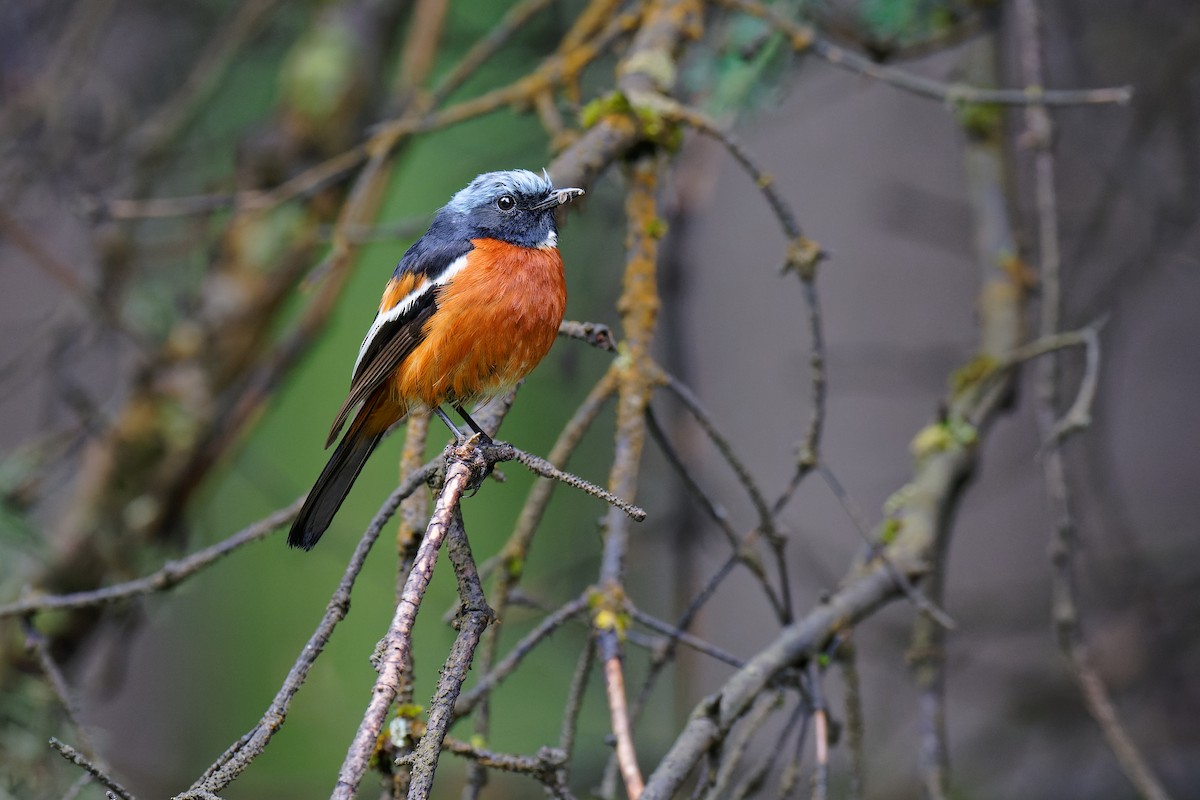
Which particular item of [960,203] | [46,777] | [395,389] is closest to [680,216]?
[960,203]

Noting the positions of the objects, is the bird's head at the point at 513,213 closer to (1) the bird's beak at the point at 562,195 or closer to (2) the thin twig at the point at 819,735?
(1) the bird's beak at the point at 562,195

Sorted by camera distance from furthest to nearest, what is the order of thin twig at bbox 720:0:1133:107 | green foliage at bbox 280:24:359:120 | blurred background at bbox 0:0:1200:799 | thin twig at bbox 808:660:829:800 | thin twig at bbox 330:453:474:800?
green foliage at bbox 280:24:359:120 < blurred background at bbox 0:0:1200:799 < thin twig at bbox 720:0:1133:107 < thin twig at bbox 808:660:829:800 < thin twig at bbox 330:453:474:800

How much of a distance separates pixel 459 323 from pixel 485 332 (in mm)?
79

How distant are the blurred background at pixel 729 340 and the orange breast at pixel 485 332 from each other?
855mm

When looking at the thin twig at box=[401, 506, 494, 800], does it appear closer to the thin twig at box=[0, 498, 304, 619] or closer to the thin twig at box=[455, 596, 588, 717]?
the thin twig at box=[455, 596, 588, 717]

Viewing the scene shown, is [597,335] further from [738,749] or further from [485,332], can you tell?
[738,749]

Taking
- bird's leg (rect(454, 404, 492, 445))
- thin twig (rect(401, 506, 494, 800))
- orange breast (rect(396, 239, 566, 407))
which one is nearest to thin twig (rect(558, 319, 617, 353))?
bird's leg (rect(454, 404, 492, 445))

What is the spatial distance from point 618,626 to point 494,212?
4.22ft

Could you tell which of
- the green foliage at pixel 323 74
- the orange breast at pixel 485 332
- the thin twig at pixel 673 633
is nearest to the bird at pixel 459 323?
the orange breast at pixel 485 332

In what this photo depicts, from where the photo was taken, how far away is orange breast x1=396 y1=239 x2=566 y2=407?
243 cm

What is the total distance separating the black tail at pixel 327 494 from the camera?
218cm

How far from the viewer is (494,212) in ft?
9.18

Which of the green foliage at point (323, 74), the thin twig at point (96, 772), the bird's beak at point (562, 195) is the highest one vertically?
the green foliage at point (323, 74)

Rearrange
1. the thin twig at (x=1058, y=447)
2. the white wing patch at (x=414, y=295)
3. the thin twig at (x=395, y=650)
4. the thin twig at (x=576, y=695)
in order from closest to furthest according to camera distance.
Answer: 1. the thin twig at (x=395, y=650)
2. the thin twig at (x=576, y=695)
3. the thin twig at (x=1058, y=447)
4. the white wing patch at (x=414, y=295)
